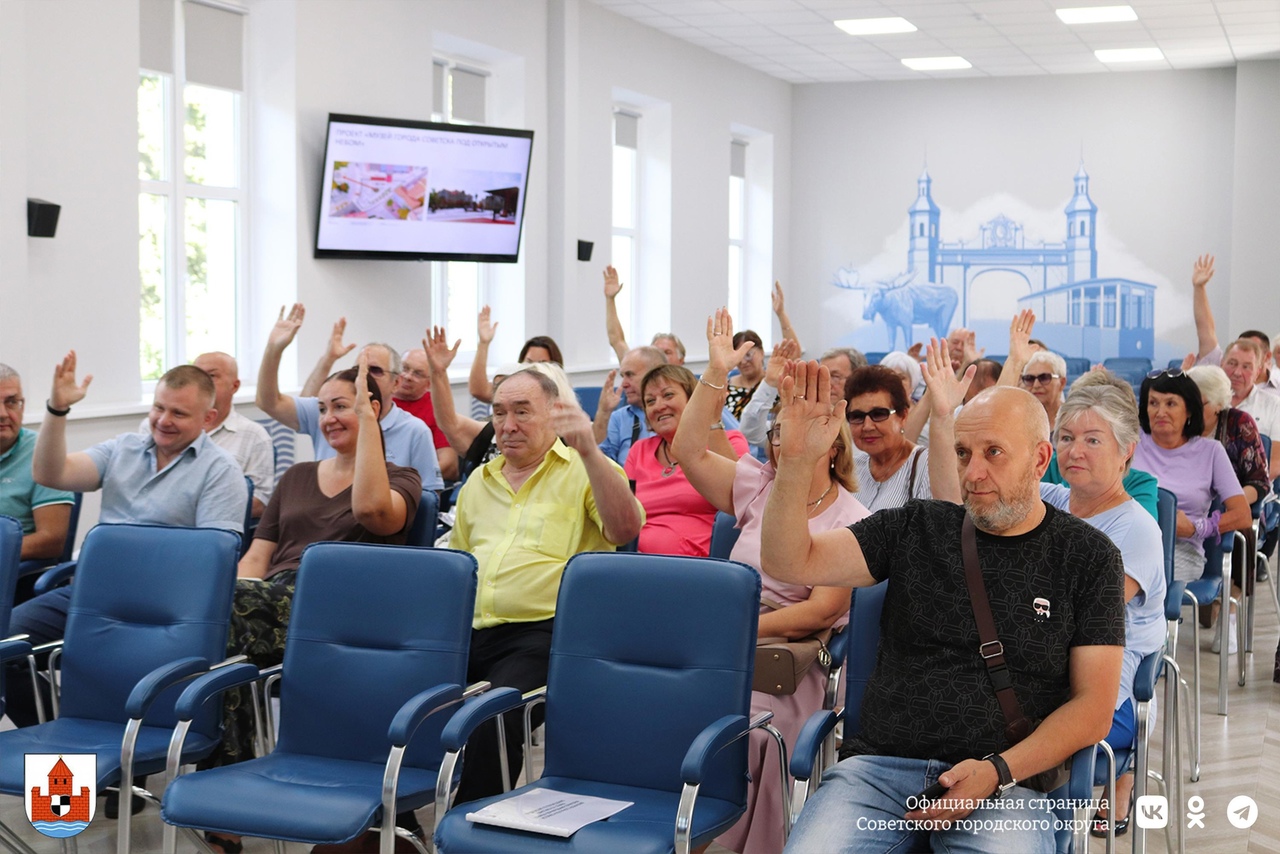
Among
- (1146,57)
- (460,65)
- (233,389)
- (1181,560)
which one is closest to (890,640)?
(1181,560)

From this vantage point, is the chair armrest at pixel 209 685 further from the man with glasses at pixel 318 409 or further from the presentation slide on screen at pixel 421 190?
the presentation slide on screen at pixel 421 190

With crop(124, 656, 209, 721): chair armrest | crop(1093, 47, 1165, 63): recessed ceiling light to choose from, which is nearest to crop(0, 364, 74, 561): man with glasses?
crop(124, 656, 209, 721): chair armrest

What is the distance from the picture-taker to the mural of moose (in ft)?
45.3

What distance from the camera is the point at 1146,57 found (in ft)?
39.4

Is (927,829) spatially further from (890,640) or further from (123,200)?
(123,200)

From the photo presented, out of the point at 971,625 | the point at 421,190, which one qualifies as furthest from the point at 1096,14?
the point at 971,625

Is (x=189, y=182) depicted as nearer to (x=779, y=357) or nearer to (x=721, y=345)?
(x=721, y=345)

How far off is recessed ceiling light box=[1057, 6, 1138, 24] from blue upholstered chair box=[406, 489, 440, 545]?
8198 mm

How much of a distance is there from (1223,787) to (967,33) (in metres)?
8.61

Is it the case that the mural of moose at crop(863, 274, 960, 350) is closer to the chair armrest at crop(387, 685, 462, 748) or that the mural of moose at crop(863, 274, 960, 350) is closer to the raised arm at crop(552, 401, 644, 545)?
the raised arm at crop(552, 401, 644, 545)

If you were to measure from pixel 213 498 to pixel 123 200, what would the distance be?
316cm

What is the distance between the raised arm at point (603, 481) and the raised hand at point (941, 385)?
0.86 m

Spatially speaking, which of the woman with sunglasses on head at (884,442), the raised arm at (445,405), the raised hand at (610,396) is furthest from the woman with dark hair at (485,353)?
the woman with sunglasses on head at (884,442)

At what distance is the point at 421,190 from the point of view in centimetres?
834
